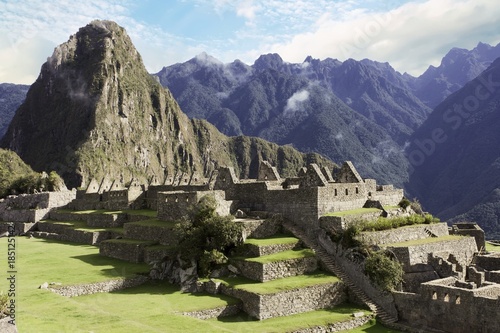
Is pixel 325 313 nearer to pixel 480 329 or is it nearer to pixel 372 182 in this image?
pixel 480 329

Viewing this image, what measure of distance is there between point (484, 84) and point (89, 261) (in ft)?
446

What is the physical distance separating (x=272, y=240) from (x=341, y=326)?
22.8ft

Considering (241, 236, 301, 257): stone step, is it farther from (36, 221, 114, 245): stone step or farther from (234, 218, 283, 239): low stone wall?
(36, 221, 114, 245): stone step

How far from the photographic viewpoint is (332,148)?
16738 centimetres

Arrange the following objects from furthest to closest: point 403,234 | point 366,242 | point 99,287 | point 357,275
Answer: point 403,234
point 366,242
point 99,287
point 357,275

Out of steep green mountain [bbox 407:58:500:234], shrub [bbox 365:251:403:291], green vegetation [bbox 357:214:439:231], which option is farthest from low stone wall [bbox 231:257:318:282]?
steep green mountain [bbox 407:58:500:234]

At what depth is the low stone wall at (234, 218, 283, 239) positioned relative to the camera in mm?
26734

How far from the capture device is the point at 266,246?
2486 cm

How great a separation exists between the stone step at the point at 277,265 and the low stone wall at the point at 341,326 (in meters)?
3.99

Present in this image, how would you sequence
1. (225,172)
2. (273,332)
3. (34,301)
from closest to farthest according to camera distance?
(273,332) < (34,301) < (225,172)

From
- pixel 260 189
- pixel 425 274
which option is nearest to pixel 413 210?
pixel 425 274

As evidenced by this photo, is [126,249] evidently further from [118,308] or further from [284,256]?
[284,256]

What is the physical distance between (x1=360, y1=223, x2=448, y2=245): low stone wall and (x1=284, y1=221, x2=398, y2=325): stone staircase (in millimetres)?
2186

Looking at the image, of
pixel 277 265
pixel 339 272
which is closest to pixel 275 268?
pixel 277 265
